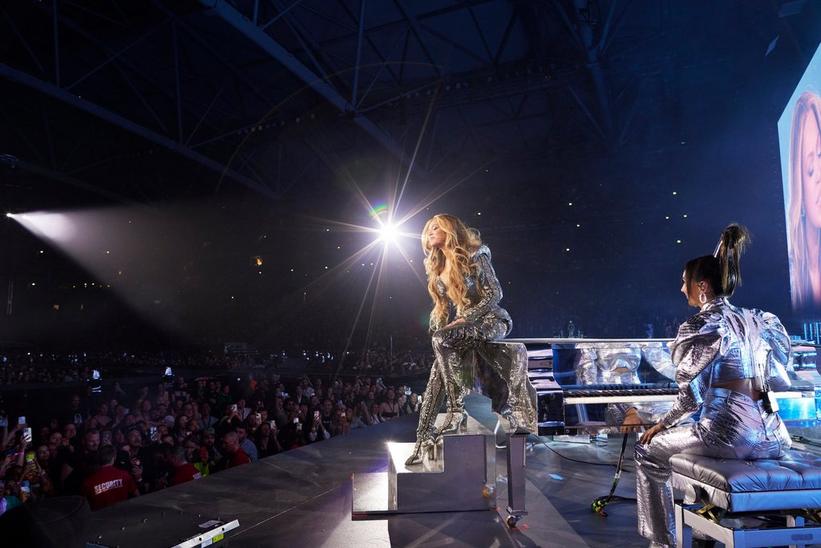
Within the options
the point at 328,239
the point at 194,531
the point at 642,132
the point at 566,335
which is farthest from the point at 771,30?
the point at 328,239

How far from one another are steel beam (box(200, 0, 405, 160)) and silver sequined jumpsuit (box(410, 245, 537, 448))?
5.41 meters

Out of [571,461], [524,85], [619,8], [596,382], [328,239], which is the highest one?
[619,8]

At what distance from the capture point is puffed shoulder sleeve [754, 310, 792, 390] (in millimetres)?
2465

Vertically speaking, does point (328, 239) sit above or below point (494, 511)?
above

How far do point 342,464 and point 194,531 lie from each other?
2.01m

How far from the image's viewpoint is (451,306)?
151 inches

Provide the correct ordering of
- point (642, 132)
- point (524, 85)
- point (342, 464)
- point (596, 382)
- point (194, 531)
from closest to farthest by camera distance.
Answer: point (194, 531) < point (596, 382) < point (342, 464) < point (524, 85) < point (642, 132)

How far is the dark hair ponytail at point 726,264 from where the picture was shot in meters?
2.43

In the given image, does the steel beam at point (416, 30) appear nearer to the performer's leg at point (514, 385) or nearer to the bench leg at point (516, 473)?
the performer's leg at point (514, 385)

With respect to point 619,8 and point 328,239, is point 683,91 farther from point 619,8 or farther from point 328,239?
point 328,239

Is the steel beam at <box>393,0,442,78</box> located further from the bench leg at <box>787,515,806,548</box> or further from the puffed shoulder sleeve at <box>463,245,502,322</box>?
the bench leg at <box>787,515,806,548</box>

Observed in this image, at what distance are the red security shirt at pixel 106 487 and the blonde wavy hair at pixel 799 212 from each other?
21.9 ft

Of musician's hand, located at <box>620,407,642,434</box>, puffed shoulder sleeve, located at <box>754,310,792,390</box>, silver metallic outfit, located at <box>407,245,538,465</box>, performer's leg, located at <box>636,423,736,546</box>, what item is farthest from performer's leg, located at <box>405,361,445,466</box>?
puffed shoulder sleeve, located at <box>754,310,792,390</box>

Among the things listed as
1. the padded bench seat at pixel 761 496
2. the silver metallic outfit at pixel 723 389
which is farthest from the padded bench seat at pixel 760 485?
the silver metallic outfit at pixel 723 389
